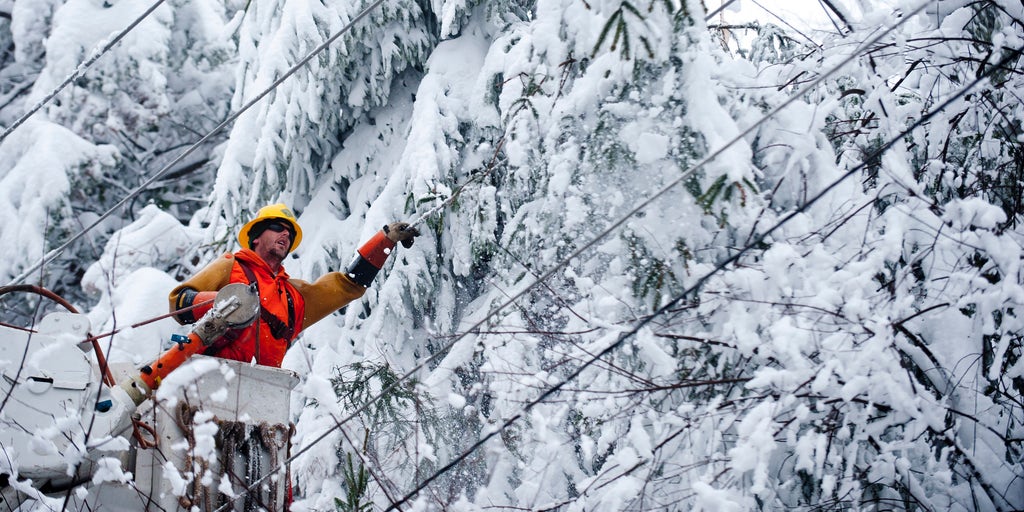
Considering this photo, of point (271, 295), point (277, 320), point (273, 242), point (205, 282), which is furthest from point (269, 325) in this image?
point (273, 242)

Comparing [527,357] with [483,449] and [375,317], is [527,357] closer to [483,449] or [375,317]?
[483,449]

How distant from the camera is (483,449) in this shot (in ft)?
14.6

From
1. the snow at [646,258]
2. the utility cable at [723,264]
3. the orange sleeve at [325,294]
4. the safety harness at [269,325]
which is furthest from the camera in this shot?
the orange sleeve at [325,294]

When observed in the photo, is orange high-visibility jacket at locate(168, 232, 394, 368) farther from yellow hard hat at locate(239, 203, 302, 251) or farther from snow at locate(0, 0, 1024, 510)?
snow at locate(0, 0, 1024, 510)

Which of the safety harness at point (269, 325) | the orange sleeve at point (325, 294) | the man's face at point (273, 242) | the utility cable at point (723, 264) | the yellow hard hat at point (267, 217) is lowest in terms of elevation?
the utility cable at point (723, 264)

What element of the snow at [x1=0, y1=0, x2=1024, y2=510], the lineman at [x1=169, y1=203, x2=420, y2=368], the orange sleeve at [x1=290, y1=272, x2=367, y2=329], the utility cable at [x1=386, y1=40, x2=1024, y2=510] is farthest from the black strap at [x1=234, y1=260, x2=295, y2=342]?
the utility cable at [x1=386, y1=40, x2=1024, y2=510]

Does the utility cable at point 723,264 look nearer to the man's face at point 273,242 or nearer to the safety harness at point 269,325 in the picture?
the safety harness at point 269,325

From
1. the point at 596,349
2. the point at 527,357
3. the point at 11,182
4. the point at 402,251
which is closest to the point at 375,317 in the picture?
the point at 402,251

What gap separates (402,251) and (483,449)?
125cm

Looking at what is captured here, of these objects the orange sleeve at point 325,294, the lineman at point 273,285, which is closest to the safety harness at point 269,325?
the lineman at point 273,285

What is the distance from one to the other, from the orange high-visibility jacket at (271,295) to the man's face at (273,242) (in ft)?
0.33

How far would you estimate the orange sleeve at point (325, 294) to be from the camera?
14.4ft

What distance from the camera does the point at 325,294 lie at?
443cm

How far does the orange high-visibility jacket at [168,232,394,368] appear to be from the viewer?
3812mm
